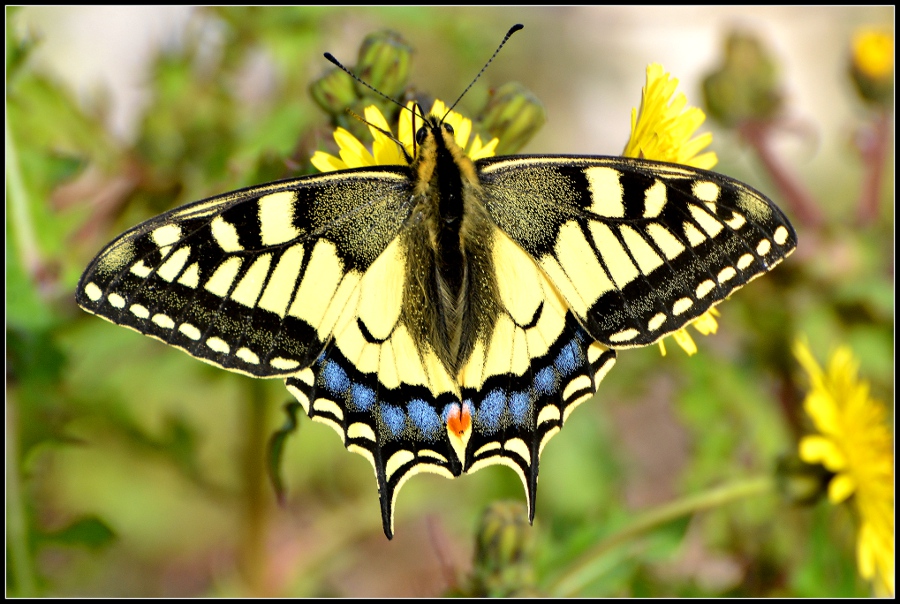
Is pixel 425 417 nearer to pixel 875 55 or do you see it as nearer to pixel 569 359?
pixel 569 359

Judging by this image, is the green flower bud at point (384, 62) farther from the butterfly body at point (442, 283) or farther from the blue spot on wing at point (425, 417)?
the blue spot on wing at point (425, 417)

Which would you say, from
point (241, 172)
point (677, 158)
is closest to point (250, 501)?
point (241, 172)

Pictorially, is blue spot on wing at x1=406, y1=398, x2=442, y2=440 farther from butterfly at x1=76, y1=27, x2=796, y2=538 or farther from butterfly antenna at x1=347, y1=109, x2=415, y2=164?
butterfly antenna at x1=347, y1=109, x2=415, y2=164

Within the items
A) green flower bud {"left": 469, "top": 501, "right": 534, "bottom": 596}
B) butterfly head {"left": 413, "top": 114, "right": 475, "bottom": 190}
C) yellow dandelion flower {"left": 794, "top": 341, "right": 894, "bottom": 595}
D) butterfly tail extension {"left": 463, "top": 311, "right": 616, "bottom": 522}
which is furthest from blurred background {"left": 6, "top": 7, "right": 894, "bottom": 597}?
butterfly tail extension {"left": 463, "top": 311, "right": 616, "bottom": 522}

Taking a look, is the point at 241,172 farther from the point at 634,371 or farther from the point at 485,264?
the point at 634,371

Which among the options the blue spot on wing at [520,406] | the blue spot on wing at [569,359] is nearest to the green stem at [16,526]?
the blue spot on wing at [520,406]

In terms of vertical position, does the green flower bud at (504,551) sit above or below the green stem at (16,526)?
above

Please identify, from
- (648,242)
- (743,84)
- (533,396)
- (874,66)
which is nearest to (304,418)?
(533,396)
